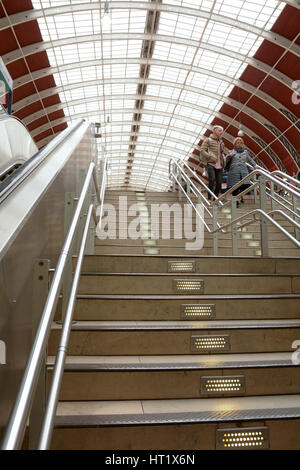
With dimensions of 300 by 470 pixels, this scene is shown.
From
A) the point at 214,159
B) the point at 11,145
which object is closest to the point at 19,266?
the point at 11,145

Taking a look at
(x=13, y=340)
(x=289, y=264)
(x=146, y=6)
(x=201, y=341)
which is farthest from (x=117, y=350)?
(x=146, y=6)

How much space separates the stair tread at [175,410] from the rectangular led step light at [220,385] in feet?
0.13

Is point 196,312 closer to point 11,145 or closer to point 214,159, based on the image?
point 11,145

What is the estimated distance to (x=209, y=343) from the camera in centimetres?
274

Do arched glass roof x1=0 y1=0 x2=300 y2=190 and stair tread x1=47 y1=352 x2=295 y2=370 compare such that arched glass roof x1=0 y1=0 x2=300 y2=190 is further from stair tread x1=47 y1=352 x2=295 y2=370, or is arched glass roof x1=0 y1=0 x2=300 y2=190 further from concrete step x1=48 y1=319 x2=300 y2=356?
stair tread x1=47 y1=352 x2=295 y2=370

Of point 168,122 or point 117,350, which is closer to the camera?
point 117,350

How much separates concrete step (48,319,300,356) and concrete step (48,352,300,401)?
99 mm

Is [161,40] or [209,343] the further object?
[161,40]

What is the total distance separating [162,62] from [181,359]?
17895mm

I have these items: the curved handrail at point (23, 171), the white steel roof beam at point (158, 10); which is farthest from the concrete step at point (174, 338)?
the white steel roof beam at point (158, 10)

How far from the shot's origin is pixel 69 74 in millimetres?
18469

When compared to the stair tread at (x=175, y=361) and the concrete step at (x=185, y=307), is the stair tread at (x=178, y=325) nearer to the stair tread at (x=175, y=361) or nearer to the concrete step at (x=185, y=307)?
the concrete step at (x=185, y=307)

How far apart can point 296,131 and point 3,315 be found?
17.9 metres

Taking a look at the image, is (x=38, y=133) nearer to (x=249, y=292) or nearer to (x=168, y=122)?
(x=168, y=122)
